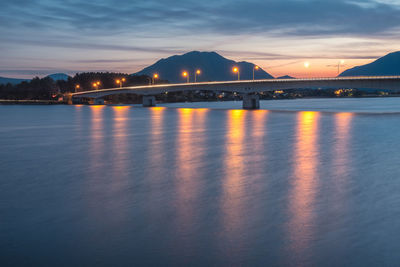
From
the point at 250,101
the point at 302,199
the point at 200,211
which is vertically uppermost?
the point at 250,101

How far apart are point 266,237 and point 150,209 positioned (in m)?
3.76

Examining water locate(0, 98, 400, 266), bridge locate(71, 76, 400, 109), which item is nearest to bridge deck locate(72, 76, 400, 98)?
bridge locate(71, 76, 400, 109)

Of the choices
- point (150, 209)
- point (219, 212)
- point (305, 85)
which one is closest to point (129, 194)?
point (150, 209)

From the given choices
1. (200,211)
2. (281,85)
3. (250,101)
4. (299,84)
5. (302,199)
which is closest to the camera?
(200,211)

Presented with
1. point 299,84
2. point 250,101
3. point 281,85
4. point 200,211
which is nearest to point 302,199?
point 200,211

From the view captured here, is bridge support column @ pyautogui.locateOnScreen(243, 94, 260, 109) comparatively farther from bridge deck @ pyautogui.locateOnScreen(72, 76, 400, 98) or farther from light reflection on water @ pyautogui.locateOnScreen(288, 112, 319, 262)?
light reflection on water @ pyautogui.locateOnScreen(288, 112, 319, 262)

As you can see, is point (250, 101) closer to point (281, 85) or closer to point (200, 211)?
point (281, 85)

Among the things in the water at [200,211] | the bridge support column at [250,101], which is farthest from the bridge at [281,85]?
the water at [200,211]

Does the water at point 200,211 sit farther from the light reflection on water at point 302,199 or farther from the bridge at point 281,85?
the bridge at point 281,85

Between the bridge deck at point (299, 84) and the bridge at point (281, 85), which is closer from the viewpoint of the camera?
the bridge deck at point (299, 84)

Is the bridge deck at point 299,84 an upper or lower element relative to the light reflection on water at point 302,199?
upper

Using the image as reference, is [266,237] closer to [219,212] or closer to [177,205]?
[219,212]

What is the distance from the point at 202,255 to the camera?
7898mm

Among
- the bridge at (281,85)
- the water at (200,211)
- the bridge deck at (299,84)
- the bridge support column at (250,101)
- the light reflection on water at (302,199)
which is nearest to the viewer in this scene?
the water at (200,211)
